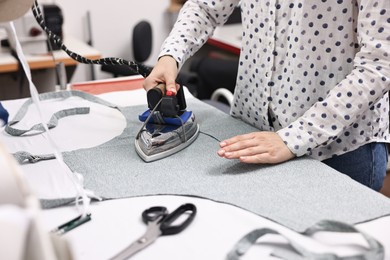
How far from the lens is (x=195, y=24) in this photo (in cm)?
130

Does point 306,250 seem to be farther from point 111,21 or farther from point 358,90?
point 111,21

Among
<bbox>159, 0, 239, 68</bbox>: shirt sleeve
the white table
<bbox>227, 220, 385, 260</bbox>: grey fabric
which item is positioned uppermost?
<bbox>159, 0, 239, 68</bbox>: shirt sleeve

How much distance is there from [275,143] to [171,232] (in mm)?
Result: 314

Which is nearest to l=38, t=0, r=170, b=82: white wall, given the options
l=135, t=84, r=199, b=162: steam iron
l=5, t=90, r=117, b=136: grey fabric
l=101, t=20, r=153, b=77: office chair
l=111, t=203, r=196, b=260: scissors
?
l=101, t=20, r=153, b=77: office chair

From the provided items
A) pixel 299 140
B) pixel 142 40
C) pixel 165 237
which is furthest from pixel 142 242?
pixel 142 40

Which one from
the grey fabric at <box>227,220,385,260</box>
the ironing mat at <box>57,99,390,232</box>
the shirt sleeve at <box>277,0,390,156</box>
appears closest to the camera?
the grey fabric at <box>227,220,385,260</box>

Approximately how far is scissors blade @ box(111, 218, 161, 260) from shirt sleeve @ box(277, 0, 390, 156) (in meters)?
0.34

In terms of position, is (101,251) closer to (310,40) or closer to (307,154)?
(307,154)

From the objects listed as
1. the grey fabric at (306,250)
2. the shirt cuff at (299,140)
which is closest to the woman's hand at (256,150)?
the shirt cuff at (299,140)

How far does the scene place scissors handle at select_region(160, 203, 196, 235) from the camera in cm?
76

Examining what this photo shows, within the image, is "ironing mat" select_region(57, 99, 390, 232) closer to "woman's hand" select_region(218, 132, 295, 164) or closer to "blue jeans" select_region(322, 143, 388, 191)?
"woman's hand" select_region(218, 132, 295, 164)

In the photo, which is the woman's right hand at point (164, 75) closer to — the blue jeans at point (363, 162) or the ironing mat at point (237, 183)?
the ironing mat at point (237, 183)

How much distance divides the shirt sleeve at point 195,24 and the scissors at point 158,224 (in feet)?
1.74

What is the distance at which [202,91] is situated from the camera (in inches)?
108
